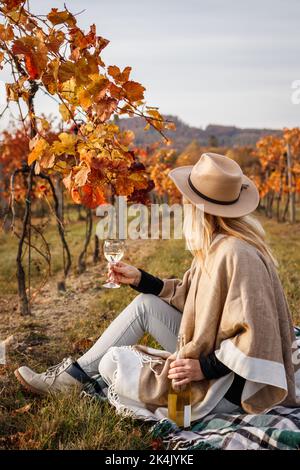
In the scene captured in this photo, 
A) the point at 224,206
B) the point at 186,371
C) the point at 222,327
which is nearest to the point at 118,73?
the point at 224,206

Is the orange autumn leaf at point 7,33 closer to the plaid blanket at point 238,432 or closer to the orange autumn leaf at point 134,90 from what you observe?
the orange autumn leaf at point 134,90

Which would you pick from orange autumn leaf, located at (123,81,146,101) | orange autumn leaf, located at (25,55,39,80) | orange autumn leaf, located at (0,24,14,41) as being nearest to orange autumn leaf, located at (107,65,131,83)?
orange autumn leaf, located at (123,81,146,101)

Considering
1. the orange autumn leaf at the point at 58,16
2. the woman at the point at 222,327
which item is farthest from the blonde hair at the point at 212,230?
the orange autumn leaf at the point at 58,16

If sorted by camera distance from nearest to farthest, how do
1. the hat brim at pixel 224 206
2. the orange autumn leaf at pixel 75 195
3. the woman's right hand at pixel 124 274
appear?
the hat brim at pixel 224 206 < the orange autumn leaf at pixel 75 195 < the woman's right hand at pixel 124 274

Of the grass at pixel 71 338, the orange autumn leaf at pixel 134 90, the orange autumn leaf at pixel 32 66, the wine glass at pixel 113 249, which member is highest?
the orange autumn leaf at pixel 32 66

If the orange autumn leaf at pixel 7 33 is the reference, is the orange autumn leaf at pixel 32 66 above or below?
below

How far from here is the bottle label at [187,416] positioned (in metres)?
2.77

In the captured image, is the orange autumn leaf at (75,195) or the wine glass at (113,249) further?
the wine glass at (113,249)

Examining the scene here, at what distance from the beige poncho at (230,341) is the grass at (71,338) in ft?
0.62

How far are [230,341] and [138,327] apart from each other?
0.66 meters

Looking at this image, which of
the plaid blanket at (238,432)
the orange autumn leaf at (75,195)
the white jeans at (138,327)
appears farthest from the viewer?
the white jeans at (138,327)

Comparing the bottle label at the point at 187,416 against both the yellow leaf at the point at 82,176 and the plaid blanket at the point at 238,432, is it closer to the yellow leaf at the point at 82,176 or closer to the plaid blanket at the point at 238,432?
the plaid blanket at the point at 238,432
